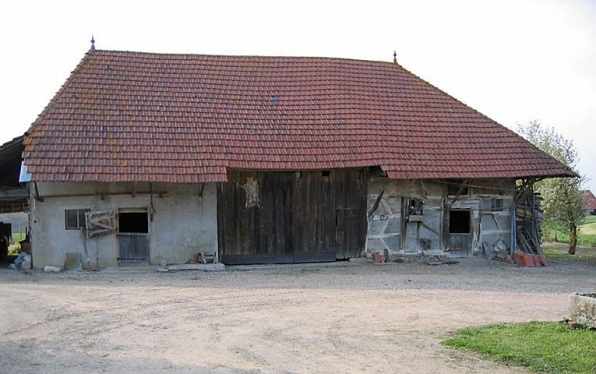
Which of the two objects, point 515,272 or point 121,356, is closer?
point 121,356

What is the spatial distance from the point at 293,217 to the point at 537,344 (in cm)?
922

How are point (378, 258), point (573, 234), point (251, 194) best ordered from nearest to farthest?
point (251, 194) < point (378, 258) < point (573, 234)

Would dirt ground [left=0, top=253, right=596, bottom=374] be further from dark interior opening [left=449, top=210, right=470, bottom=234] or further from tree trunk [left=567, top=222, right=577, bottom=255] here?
tree trunk [left=567, top=222, right=577, bottom=255]

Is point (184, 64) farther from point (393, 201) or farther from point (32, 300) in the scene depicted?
point (32, 300)

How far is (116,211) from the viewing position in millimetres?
15516

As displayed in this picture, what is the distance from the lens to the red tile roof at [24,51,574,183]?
15375 mm

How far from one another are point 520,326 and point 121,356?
5714 millimetres

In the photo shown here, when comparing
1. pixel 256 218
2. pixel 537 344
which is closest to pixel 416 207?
pixel 256 218

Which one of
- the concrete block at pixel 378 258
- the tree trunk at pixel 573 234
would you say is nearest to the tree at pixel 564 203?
the tree trunk at pixel 573 234

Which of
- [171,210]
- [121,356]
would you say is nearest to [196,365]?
[121,356]

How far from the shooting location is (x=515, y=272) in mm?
15859

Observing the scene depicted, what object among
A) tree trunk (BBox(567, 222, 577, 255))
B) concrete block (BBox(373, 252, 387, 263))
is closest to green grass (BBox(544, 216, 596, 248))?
tree trunk (BBox(567, 222, 577, 255))

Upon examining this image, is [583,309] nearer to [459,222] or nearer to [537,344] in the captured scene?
[537,344]

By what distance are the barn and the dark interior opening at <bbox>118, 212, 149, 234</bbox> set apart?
5 cm
